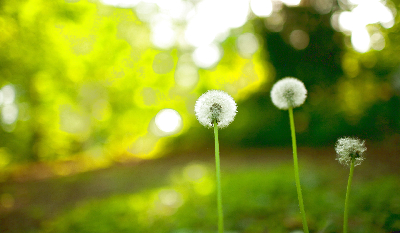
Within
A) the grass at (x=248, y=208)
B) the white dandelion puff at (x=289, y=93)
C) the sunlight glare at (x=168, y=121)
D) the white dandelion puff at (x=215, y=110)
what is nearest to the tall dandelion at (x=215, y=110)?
the white dandelion puff at (x=215, y=110)

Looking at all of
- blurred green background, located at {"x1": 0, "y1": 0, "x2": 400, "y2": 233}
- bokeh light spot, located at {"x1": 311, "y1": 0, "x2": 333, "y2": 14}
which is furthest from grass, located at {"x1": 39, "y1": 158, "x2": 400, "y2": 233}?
bokeh light spot, located at {"x1": 311, "y1": 0, "x2": 333, "y2": 14}

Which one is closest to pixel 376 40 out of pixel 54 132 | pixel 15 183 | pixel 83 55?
pixel 83 55

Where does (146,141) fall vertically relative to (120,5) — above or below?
below

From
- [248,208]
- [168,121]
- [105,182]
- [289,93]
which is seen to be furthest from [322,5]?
[168,121]

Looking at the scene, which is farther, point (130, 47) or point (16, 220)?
point (130, 47)

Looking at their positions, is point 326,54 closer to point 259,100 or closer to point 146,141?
point 259,100

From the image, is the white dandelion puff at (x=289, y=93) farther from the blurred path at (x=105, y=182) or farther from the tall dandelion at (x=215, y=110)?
→ the blurred path at (x=105, y=182)
